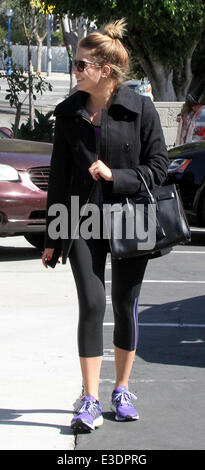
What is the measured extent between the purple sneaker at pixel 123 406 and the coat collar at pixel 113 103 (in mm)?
1369

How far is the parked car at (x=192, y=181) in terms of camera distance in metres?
11.8

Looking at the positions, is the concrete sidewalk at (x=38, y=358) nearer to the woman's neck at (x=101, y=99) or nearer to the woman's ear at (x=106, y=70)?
the woman's neck at (x=101, y=99)

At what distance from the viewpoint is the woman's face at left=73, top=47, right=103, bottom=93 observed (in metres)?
4.39

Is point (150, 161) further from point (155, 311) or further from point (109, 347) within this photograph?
point (155, 311)

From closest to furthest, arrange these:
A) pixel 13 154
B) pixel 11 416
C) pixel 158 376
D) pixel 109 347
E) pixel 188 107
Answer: pixel 11 416 < pixel 158 376 < pixel 109 347 < pixel 13 154 < pixel 188 107

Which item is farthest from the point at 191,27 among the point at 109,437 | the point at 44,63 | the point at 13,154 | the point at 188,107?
the point at 44,63

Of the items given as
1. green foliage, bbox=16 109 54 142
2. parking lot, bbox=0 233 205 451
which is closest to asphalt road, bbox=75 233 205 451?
parking lot, bbox=0 233 205 451

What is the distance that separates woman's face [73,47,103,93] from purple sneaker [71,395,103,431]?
57.6 inches

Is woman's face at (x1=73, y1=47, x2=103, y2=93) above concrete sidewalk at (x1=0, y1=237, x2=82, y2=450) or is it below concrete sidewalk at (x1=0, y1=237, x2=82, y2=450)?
above

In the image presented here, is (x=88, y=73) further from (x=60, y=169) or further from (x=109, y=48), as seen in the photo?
(x=60, y=169)

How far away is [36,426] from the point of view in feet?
15.1

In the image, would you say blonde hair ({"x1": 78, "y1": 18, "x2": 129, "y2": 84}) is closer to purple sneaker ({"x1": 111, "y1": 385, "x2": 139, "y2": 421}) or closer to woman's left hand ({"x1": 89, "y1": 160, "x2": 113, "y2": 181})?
woman's left hand ({"x1": 89, "y1": 160, "x2": 113, "y2": 181})

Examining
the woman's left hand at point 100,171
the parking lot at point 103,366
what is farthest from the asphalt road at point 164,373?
the woman's left hand at point 100,171

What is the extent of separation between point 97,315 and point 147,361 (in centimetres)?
158
